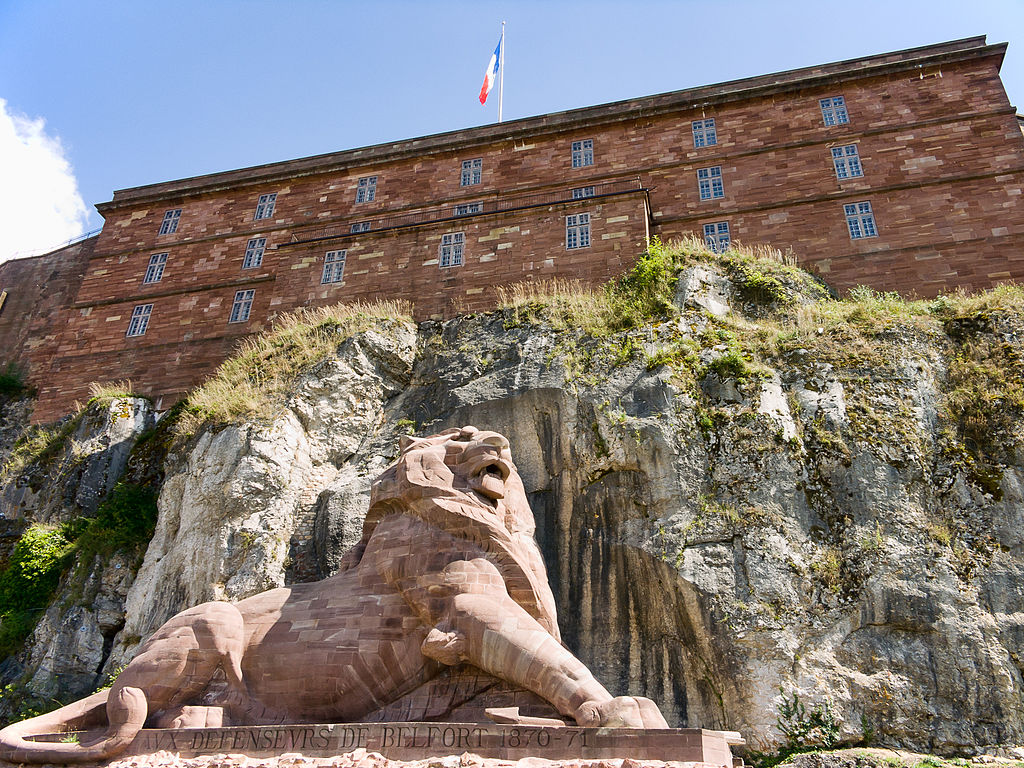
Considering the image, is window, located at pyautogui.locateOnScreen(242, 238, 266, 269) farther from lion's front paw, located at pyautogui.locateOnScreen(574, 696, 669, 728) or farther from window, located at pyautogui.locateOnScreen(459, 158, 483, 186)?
lion's front paw, located at pyautogui.locateOnScreen(574, 696, 669, 728)

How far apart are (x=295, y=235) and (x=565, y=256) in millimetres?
8327

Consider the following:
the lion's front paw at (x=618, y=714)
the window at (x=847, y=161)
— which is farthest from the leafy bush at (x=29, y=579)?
the window at (x=847, y=161)

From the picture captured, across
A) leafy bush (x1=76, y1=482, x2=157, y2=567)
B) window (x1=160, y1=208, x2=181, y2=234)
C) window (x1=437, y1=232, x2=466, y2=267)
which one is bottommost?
leafy bush (x1=76, y1=482, x2=157, y2=567)

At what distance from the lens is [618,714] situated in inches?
268

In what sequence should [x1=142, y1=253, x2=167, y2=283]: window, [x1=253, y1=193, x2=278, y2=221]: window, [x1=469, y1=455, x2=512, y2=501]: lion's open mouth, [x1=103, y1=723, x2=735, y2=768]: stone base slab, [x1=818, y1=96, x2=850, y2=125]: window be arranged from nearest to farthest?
[x1=103, y1=723, x2=735, y2=768]: stone base slab → [x1=469, y1=455, x2=512, y2=501]: lion's open mouth → [x1=818, y1=96, x2=850, y2=125]: window → [x1=142, y1=253, x2=167, y2=283]: window → [x1=253, y1=193, x2=278, y2=221]: window

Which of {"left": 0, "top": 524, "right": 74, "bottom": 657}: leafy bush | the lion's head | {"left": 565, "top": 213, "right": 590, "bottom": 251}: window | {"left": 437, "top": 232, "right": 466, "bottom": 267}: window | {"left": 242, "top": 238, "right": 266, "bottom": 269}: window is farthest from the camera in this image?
{"left": 242, "top": 238, "right": 266, "bottom": 269}: window

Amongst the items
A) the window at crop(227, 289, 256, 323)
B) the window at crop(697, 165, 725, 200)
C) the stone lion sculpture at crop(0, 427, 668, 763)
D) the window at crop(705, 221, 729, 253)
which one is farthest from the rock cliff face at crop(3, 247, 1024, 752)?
the window at crop(227, 289, 256, 323)

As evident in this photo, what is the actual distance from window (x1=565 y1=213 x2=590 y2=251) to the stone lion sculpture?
12.0 m

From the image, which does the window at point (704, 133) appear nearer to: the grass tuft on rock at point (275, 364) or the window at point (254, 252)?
the grass tuft on rock at point (275, 364)

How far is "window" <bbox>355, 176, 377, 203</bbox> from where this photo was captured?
2676 centimetres

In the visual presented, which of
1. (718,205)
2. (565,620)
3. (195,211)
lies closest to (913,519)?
(565,620)

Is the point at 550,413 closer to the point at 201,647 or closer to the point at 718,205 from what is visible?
the point at 201,647

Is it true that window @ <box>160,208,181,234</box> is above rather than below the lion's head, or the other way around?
above

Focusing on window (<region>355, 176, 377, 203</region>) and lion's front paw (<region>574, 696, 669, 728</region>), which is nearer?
lion's front paw (<region>574, 696, 669, 728</region>)
